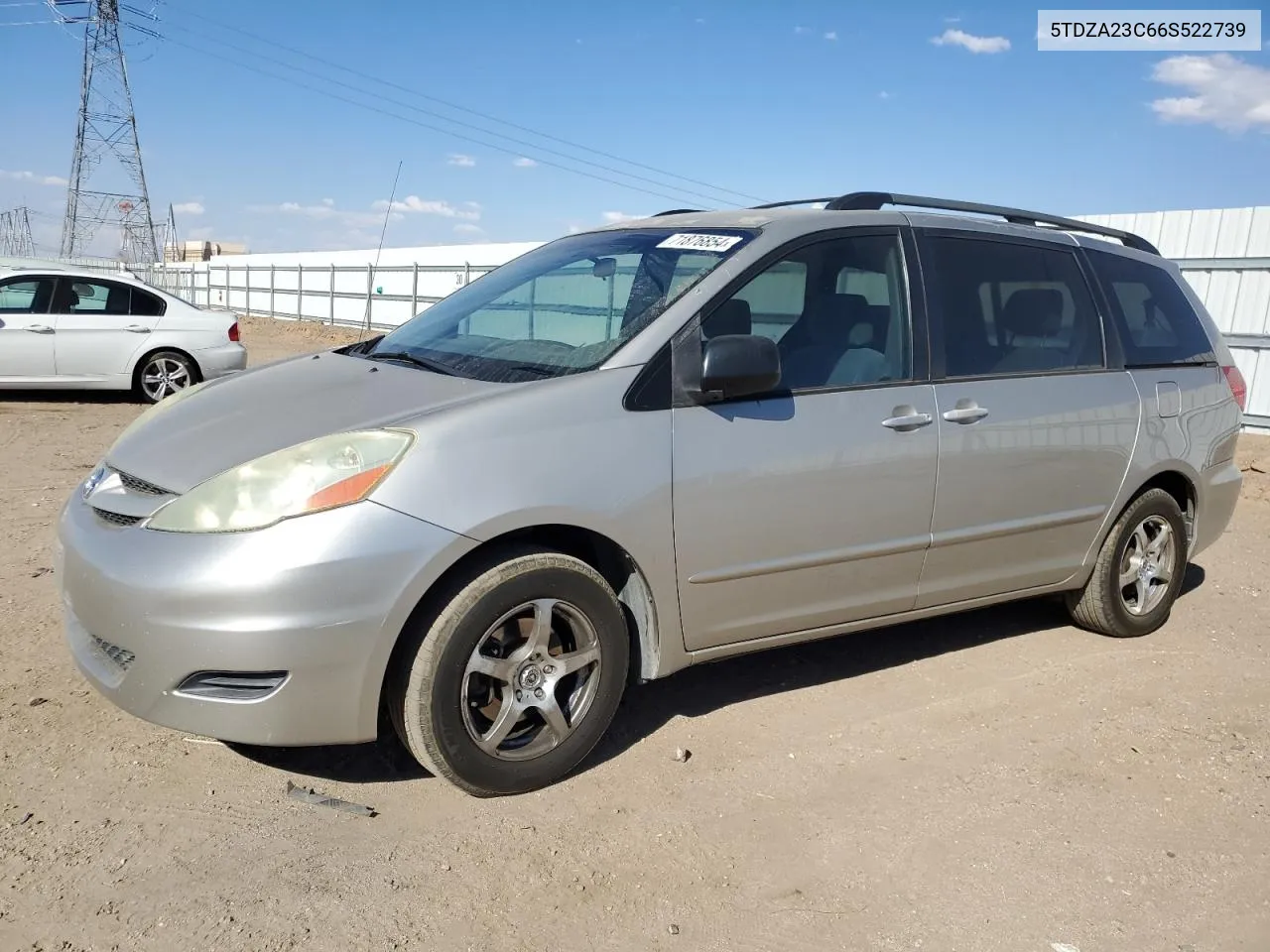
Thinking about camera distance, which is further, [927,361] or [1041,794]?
[927,361]

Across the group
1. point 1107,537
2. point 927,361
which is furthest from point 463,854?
point 1107,537

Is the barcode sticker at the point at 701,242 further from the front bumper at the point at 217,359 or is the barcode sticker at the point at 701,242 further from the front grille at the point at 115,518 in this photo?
the front bumper at the point at 217,359

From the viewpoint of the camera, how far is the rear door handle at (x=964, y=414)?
3959 millimetres

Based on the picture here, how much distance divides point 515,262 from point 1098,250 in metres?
2.62

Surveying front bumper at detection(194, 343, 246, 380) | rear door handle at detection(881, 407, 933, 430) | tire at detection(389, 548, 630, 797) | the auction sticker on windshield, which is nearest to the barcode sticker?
the auction sticker on windshield

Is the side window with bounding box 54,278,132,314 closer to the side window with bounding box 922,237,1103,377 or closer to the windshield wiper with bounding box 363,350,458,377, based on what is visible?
the windshield wiper with bounding box 363,350,458,377

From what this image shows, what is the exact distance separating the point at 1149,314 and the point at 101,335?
10120mm

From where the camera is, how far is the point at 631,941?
8.44 ft

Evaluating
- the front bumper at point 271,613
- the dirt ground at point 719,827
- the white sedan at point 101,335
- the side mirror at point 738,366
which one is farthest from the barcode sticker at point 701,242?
the white sedan at point 101,335

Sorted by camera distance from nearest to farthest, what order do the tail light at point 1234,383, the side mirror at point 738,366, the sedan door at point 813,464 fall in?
the side mirror at point 738,366, the sedan door at point 813,464, the tail light at point 1234,383

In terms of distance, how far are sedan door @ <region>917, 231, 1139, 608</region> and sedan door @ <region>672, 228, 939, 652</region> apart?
15cm

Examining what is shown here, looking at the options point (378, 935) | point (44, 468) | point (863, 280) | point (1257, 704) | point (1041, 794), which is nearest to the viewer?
point (378, 935)

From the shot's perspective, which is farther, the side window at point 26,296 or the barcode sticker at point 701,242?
the side window at point 26,296

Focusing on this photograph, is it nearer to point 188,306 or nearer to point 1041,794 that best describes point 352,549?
point 1041,794
